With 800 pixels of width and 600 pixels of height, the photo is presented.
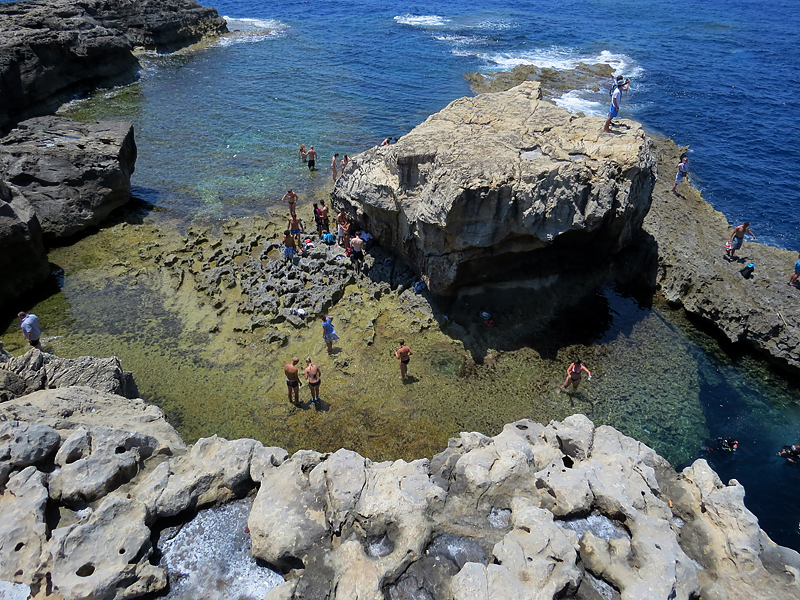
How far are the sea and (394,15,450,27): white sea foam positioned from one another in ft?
1.51

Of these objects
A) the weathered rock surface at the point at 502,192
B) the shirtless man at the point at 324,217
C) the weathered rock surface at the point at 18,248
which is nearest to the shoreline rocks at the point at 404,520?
the weathered rock surface at the point at 502,192

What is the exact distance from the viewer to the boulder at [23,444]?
8.64 m

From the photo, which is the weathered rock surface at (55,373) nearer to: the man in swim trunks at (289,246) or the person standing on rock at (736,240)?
the man in swim trunks at (289,246)

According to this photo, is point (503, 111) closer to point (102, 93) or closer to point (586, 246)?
point (586, 246)

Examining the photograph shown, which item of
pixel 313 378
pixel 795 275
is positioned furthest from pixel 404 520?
pixel 795 275

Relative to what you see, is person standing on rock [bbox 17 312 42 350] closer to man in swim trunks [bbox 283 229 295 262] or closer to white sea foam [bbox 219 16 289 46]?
man in swim trunks [bbox 283 229 295 262]

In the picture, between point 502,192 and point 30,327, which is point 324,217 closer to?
point 502,192

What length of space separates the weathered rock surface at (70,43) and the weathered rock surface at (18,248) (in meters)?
15.8

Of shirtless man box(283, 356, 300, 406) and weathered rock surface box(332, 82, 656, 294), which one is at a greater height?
weathered rock surface box(332, 82, 656, 294)

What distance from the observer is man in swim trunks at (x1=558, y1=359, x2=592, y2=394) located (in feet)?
51.0

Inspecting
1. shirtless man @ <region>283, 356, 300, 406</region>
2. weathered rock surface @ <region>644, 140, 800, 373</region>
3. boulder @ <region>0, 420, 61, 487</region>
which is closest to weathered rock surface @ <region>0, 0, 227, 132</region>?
shirtless man @ <region>283, 356, 300, 406</region>

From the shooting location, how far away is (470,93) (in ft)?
140

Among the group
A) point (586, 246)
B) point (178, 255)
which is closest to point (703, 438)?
point (586, 246)

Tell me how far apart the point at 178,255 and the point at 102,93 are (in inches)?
1128
